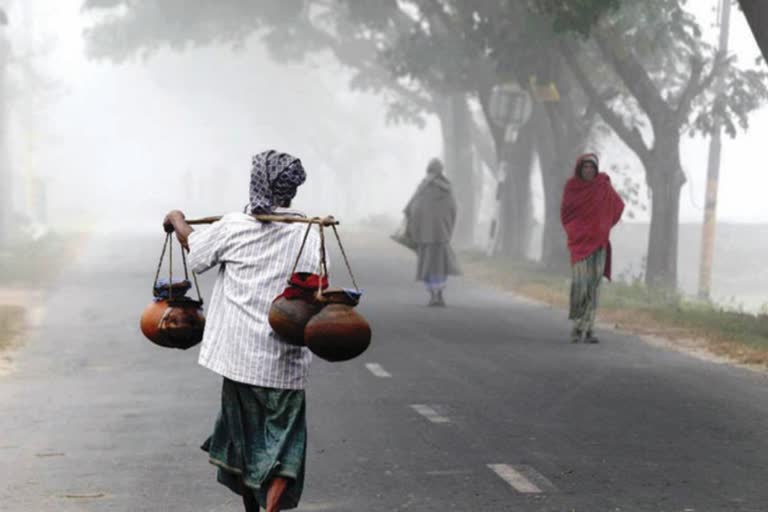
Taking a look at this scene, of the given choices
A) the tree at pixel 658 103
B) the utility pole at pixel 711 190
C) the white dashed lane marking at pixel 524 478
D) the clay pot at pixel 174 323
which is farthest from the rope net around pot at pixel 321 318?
the utility pole at pixel 711 190

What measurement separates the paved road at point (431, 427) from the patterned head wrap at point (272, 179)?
1.70 m

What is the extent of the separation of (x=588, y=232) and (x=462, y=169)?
2484 centimetres

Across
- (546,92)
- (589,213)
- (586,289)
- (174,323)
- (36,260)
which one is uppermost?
(546,92)

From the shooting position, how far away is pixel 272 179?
7012 millimetres

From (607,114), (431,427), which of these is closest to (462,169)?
(607,114)

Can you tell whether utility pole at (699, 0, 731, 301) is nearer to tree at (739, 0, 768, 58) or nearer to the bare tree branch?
the bare tree branch

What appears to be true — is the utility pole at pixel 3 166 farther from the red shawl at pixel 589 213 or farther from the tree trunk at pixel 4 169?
the red shawl at pixel 589 213

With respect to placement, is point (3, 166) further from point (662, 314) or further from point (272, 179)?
point (272, 179)

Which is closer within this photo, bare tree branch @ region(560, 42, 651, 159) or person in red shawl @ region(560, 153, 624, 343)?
person in red shawl @ region(560, 153, 624, 343)

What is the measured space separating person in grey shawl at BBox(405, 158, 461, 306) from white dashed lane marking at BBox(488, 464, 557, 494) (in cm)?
1294

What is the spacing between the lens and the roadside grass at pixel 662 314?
16.9m

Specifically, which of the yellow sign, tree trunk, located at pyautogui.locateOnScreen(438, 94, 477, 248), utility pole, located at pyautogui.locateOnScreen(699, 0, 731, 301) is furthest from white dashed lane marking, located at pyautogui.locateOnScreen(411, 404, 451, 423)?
tree trunk, located at pyautogui.locateOnScreen(438, 94, 477, 248)

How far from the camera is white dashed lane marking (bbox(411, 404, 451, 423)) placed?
10.9m

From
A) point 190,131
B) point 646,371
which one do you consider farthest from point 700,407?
point 190,131
